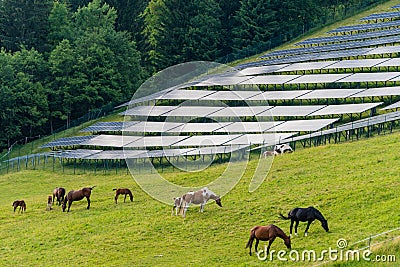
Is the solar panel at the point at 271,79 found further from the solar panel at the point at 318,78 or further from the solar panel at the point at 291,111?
the solar panel at the point at 291,111

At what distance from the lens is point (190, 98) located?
252ft

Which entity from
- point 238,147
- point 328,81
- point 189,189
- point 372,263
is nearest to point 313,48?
point 328,81

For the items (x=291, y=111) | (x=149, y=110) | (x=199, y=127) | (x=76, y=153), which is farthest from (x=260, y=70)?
(x=76, y=153)

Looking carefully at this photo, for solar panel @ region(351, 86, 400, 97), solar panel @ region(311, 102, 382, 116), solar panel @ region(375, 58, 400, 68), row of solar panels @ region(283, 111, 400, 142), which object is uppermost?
solar panel @ region(375, 58, 400, 68)

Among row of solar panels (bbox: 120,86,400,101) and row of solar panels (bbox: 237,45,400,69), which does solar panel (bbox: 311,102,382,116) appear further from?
row of solar panels (bbox: 237,45,400,69)

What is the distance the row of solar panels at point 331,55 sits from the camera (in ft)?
274

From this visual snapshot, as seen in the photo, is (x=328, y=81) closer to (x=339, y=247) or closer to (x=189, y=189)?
(x=189, y=189)

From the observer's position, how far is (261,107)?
71.6 meters

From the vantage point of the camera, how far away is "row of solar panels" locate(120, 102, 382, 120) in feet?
205

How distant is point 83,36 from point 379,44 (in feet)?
122

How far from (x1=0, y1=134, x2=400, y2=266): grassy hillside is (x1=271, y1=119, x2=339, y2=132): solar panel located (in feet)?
24.4

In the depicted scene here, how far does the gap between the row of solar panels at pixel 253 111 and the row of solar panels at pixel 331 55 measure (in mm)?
17775

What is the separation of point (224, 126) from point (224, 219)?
88.0 ft

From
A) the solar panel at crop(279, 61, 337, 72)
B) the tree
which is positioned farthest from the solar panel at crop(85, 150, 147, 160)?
the tree
